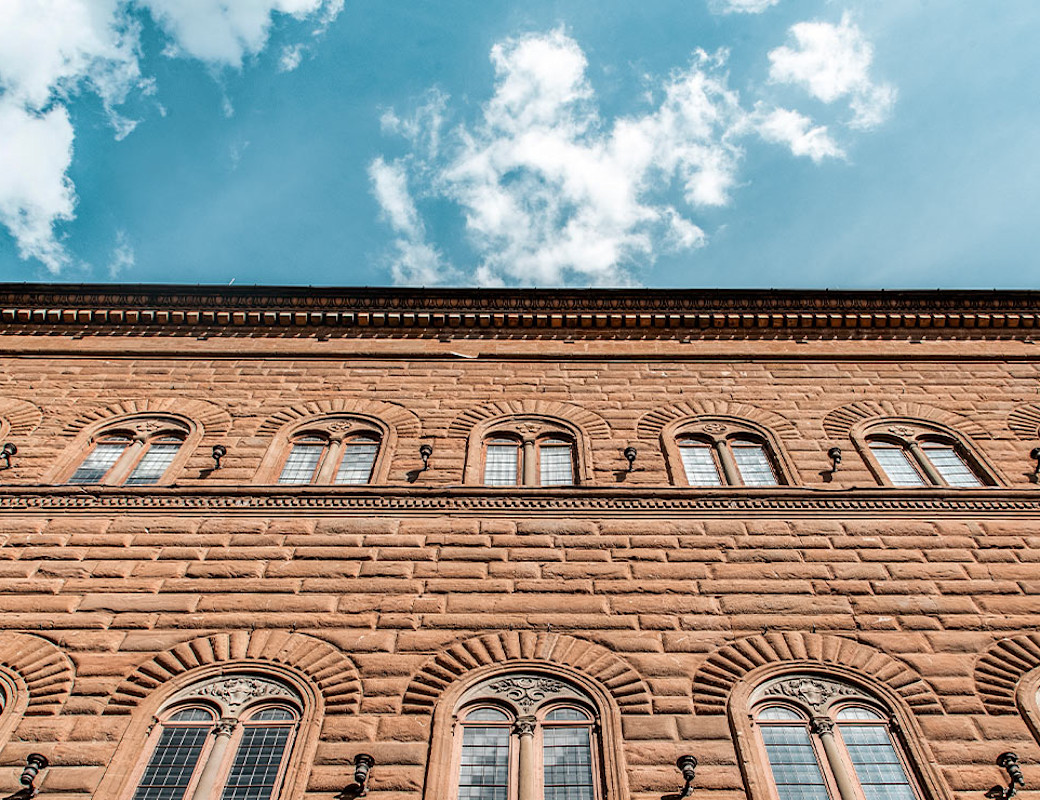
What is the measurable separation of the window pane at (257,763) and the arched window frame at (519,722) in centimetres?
111

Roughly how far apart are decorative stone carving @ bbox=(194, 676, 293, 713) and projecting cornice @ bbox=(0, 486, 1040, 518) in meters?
2.08

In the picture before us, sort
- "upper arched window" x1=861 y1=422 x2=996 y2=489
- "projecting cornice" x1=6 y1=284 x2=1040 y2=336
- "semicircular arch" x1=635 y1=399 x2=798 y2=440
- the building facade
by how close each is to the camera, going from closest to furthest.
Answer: the building facade, "upper arched window" x1=861 y1=422 x2=996 y2=489, "semicircular arch" x1=635 y1=399 x2=798 y2=440, "projecting cornice" x1=6 y1=284 x2=1040 y2=336

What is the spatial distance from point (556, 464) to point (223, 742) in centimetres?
463

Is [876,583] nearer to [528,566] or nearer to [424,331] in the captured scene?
[528,566]

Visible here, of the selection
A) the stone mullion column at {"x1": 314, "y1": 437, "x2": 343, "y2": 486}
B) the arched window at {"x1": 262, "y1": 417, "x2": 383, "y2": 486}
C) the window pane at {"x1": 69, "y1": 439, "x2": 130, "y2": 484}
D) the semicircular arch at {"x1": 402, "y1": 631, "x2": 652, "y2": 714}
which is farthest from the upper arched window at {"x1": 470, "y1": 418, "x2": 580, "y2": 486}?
the window pane at {"x1": 69, "y1": 439, "x2": 130, "y2": 484}

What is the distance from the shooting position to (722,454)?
941 centimetres

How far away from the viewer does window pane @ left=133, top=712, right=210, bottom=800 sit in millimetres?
5641

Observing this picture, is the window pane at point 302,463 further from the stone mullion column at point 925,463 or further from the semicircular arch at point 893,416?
the stone mullion column at point 925,463

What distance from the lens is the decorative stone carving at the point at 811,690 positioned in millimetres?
6297

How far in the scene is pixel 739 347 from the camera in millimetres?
11578

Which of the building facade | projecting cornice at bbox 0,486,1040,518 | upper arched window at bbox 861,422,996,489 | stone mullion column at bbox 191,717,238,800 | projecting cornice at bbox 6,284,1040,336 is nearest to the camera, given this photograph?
stone mullion column at bbox 191,717,238,800

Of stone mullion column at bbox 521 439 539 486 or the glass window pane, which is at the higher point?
stone mullion column at bbox 521 439 539 486

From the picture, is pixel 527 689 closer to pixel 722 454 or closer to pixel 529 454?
pixel 529 454

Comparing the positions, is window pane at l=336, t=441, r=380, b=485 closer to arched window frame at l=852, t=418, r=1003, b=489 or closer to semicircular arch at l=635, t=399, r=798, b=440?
semicircular arch at l=635, t=399, r=798, b=440
